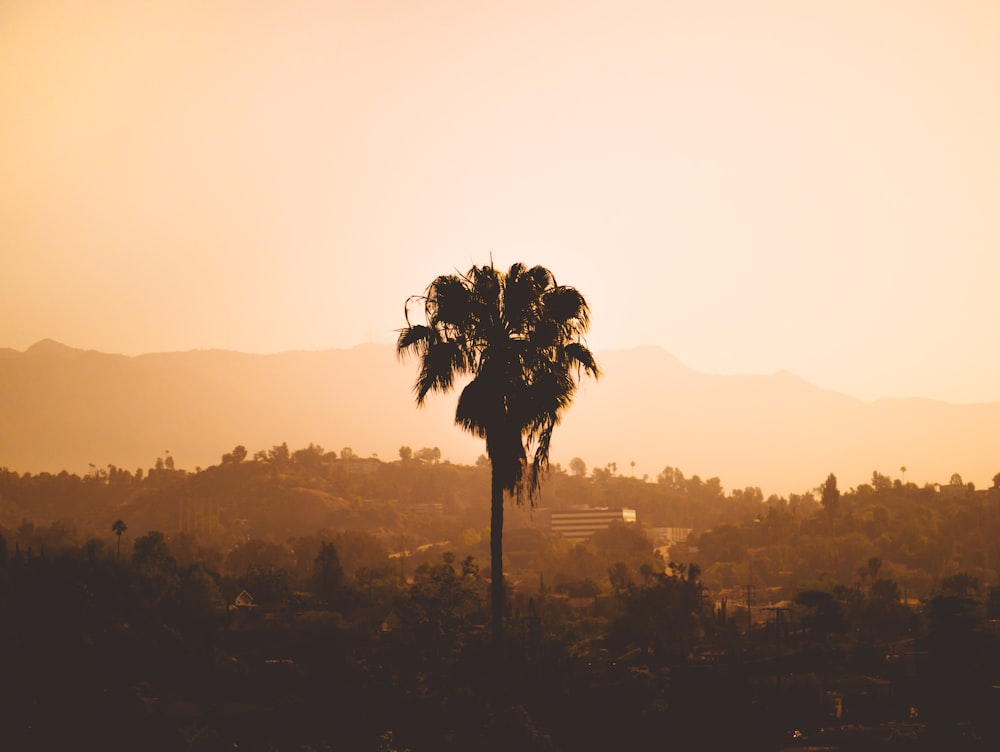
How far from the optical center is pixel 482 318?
2189 centimetres

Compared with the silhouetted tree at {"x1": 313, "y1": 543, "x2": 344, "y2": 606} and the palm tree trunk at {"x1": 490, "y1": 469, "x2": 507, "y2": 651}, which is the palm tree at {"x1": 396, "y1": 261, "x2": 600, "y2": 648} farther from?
the silhouetted tree at {"x1": 313, "y1": 543, "x2": 344, "y2": 606}

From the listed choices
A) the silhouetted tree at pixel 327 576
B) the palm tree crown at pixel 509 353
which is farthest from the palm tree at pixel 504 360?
the silhouetted tree at pixel 327 576

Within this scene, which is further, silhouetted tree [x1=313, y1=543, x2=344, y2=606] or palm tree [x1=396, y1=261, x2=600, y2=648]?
silhouetted tree [x1=313, y1=543, x2=344, y2=606]

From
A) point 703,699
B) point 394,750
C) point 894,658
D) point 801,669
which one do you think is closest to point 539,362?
point 394,750

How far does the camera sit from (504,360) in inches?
850

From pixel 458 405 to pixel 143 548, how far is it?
104 m

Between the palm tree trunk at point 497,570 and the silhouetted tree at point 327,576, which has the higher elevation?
the palm tree trunk at point 497,570

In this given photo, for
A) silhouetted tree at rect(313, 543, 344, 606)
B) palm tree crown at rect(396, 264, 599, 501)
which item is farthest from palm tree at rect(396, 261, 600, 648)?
silhouetted tree at rect(313, 543, 344, 606)

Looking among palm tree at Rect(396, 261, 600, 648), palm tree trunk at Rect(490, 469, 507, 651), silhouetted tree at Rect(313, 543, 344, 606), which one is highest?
palm tree at Rect(396, 261, 600, 648)

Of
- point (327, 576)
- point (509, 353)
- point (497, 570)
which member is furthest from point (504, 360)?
point (327, 576)

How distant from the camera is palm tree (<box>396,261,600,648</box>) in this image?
21312 millimetres

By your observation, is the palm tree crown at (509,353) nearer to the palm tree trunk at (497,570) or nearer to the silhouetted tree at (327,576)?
the palm tree trunk at (497,570)

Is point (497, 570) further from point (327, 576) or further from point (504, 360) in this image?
point (327, 576)

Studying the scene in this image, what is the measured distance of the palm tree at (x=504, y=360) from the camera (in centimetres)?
2131
